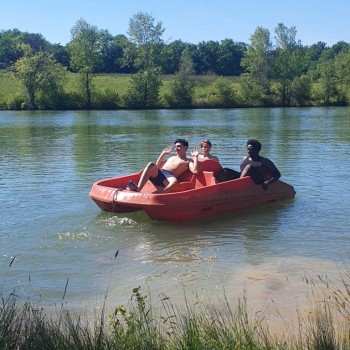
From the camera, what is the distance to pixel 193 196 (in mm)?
9914

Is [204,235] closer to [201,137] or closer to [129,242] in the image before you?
[129,242]

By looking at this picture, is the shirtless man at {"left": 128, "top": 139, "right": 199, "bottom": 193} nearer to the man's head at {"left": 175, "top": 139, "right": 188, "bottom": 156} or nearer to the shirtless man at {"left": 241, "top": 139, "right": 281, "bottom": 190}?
the man's head at {"left": 175, "top": 139, "right": 188, "bottom": 156}

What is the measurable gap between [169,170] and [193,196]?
1.34 metres

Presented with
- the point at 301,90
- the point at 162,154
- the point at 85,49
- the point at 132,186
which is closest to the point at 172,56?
the point at 85,49

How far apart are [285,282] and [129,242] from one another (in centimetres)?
282

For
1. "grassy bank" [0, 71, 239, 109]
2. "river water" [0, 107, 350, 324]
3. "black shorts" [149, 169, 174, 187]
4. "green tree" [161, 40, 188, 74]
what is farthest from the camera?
"green tree" [161, 40, 188, 74]

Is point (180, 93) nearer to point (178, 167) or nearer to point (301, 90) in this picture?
point (301, 90)

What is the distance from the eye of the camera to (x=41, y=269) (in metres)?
7.70

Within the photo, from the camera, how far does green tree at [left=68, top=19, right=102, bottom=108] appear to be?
2507 inches

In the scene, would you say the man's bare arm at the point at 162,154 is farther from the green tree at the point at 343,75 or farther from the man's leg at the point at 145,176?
the green tree at the point at 343,75

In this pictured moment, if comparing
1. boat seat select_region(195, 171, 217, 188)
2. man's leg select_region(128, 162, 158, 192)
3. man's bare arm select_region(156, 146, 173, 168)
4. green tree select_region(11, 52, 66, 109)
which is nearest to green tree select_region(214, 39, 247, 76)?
green tree select_region(11, 52, 66, 109)

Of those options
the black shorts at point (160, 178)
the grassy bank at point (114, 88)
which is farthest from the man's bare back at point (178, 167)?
the grassy bank at point (114, 88)

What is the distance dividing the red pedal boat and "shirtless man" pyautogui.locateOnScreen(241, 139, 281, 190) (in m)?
0.13

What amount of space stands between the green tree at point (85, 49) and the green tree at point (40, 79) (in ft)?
10.8
